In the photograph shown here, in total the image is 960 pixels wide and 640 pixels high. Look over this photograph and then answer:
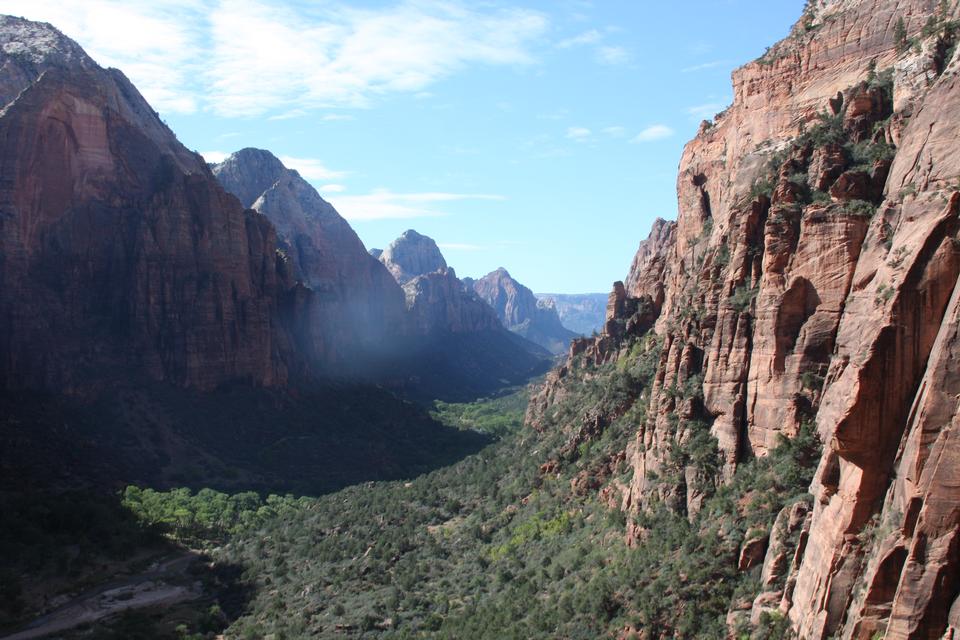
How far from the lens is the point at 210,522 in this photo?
8719cm

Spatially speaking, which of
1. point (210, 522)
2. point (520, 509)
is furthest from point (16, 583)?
point (520, 509)

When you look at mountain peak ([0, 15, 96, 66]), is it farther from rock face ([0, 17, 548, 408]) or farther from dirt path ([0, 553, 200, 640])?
dirt path ([0, 553, 200, 640])

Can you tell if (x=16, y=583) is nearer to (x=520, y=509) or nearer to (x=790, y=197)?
(x=520, y=509)

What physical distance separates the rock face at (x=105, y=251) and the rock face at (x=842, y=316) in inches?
2956

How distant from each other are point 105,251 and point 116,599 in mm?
60978

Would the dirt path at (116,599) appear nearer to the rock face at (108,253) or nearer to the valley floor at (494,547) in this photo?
the valley floor at (494,547)

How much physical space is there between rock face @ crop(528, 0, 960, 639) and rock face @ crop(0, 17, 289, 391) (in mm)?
75081

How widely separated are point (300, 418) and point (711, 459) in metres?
90.0

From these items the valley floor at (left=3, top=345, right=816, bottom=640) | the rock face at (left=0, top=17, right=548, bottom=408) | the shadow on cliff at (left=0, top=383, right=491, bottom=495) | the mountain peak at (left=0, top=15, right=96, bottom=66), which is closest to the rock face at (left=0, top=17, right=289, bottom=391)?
the rock face at (left=0, top=17, right=548, bottom=408)

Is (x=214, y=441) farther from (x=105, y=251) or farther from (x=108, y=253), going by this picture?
(x=105, y=251)

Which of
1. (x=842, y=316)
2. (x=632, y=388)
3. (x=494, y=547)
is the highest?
(x=842, y=316)

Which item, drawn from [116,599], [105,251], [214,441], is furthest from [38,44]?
[116,599]

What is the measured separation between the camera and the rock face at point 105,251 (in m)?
103

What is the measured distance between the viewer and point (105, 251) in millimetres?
113812
